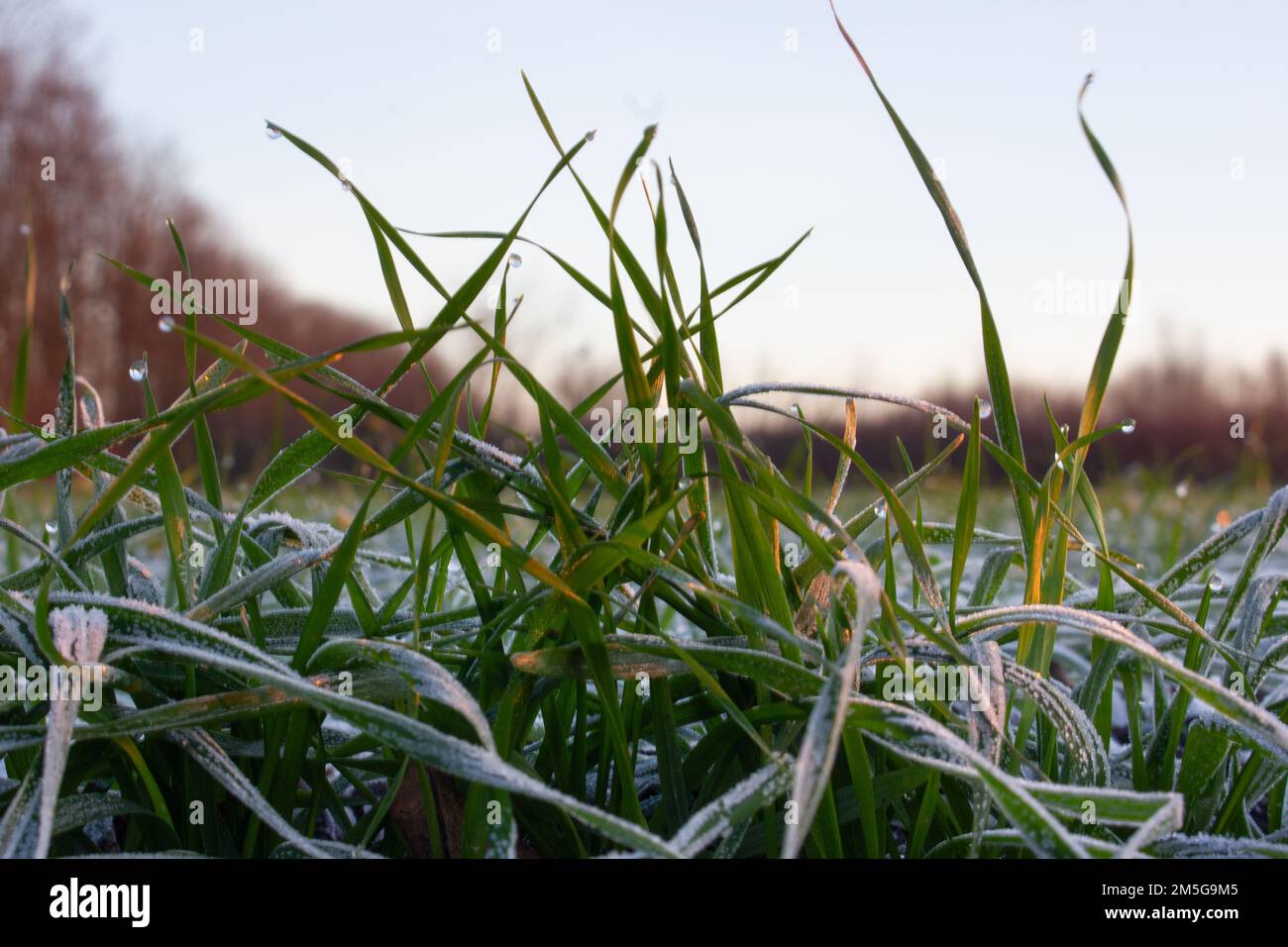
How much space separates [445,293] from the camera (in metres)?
0.69

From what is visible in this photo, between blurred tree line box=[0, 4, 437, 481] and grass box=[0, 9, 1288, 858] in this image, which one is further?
blurred tree line box=[0, 4, 437, 481]

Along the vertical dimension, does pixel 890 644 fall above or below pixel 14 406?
below

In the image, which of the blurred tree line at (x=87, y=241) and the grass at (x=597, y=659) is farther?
the blurred tree line at (x=87, y=241)

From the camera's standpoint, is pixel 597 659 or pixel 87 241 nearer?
pixel 597 659

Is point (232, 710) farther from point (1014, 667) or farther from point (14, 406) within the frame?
point (1014, 667)

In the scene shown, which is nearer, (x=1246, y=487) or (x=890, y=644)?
(x=890, y=644)

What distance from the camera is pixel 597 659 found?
1.97ft

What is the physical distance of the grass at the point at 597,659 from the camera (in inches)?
21.9

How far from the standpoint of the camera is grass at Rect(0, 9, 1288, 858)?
557 mm

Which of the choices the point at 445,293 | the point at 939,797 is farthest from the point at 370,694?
the point at 939,797
